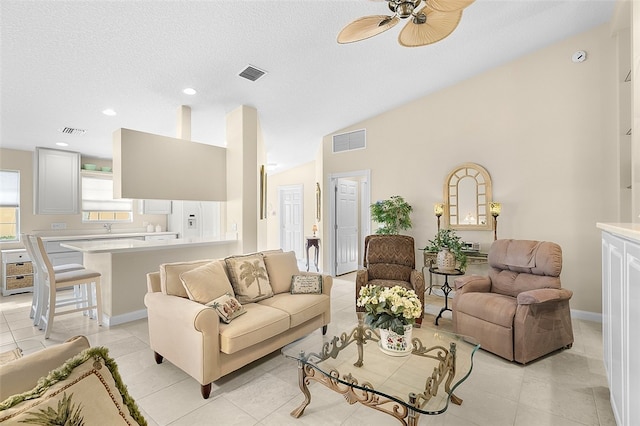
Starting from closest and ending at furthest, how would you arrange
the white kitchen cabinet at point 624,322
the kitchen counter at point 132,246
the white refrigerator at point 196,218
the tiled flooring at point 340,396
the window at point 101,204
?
the white kitchen cabinet at point 624,322, the tiled flooring at point 340,396, the kitchen counter at point 132,246, the white refrigerator at point 196,218, the window at point 101,204

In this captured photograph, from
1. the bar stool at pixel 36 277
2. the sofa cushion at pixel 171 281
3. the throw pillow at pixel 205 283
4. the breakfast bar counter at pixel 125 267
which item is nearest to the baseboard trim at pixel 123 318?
the breakfast bar counter at pixel 125 267

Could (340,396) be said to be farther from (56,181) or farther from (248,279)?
(56,181)

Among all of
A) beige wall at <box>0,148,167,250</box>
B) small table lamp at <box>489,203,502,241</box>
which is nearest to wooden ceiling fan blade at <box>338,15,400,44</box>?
small table lamp at <box>489,203,502,241</box>

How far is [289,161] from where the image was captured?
288 inches

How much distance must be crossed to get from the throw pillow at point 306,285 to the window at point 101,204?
490cm

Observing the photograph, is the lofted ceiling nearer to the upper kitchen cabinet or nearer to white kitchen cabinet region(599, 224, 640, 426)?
the upper kitchen cabinet

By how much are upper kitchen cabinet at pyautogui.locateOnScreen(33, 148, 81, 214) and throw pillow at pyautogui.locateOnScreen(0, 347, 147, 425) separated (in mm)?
5922

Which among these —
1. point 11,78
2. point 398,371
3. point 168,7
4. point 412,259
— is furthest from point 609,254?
point 11,78

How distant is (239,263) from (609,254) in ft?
9.11

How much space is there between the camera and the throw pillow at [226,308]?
231cm

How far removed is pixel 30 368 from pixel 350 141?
5.44m

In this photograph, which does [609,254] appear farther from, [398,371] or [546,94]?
[546,94]

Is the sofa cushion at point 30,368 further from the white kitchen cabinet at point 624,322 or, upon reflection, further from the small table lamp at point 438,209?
the small table lamp at point 438,209

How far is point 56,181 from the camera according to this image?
5.31 meters
